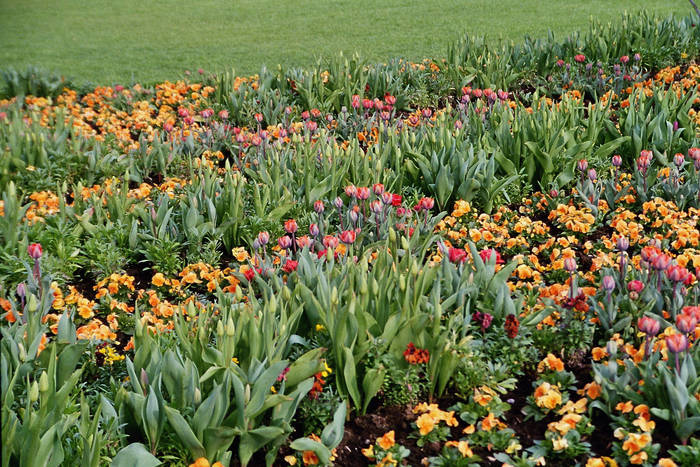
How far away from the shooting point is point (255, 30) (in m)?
9.90

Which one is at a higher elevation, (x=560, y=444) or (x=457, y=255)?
(x=457, y=255)

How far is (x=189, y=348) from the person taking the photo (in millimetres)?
2506

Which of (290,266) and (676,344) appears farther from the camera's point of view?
(290,266)

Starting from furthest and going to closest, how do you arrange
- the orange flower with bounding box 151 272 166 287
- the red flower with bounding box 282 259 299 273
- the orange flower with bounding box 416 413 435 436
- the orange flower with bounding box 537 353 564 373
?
1. the orange flower with bounding box 151 272 166 287
2. the red flower with bounding box 282 259 299 273
3. the orange flower with bounding box 537 353 564 373
4. the orange flower with bounding box 416 413 435 436

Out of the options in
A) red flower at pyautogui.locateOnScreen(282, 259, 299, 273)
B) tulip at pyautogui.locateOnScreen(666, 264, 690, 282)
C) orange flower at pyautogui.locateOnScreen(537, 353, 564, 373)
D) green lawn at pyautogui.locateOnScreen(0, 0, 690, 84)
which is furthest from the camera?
green lawn at pyautogui.locateOnScreen(0, 0, 690, 84)

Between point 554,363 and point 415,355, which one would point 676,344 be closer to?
point 554,363

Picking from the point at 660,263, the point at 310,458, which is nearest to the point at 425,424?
the point at 310,458

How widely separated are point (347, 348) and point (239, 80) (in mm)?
4827

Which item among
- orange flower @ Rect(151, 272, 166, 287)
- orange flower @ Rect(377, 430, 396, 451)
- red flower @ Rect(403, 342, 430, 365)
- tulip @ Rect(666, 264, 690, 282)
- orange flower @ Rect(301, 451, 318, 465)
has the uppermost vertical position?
tulip @ Rect(666, 264, 690, 282)

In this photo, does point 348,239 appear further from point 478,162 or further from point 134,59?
point 134,59

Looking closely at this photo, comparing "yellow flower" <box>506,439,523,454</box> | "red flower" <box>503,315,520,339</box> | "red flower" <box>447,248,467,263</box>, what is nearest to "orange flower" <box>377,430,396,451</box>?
"yellow flower" <box>506,439,523,454</box>

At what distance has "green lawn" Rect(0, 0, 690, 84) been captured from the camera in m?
8.55

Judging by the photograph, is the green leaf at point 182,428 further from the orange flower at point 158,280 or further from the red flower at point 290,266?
the orange flower at point 158,280

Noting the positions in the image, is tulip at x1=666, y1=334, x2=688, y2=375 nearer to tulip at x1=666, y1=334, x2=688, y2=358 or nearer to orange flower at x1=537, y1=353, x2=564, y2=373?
tulip at x1=666, y1=334, x2=688, y2=358
